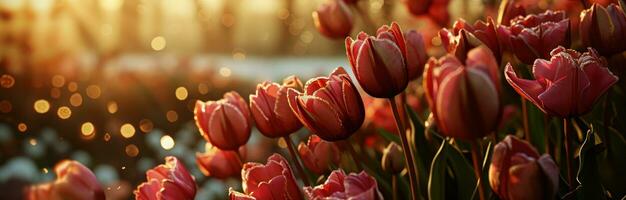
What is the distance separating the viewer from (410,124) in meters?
1.78

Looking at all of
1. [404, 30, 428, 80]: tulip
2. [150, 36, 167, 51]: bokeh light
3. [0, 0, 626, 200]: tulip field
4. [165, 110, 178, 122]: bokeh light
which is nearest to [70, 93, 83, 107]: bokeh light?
[165, 110, 178, 122]: bokeh light

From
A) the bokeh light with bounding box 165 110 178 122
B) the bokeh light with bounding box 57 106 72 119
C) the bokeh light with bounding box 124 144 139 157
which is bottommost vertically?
the bokeh light with bounding box 124 144 139 157

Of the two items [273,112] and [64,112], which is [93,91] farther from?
[273,112]

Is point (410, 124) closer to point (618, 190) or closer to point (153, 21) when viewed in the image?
point (618, 190)

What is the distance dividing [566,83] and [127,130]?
→ 3.81m

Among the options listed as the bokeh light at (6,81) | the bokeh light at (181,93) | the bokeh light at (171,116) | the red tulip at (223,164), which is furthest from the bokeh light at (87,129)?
the red tulip at (223,164)

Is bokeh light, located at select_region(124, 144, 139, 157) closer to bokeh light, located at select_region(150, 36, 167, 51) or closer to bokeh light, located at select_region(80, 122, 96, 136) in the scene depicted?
bokeh light, located at select_region(80, 122, 96, 136)

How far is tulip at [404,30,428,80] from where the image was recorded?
1.48 m

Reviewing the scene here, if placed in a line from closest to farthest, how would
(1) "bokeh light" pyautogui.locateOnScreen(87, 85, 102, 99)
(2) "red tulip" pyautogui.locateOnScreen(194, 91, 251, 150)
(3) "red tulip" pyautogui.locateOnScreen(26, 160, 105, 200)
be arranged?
(3) "red tulip" pyautogui.locateOnScreen(26, 160, 105, 200) < (2) "red tulip" pyautogui.locateOnScreen(194, 91, 251, 150) < (1) "bokeh light" pyautogui.locateOnScreen(87, 85, 102, 99)

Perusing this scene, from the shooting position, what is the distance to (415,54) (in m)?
1.49

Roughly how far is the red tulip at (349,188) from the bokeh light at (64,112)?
4.22 m

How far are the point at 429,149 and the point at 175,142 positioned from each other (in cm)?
306

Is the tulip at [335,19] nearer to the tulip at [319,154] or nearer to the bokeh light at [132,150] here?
the tulip at [319,154]

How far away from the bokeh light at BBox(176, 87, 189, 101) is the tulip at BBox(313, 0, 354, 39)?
3.81m
